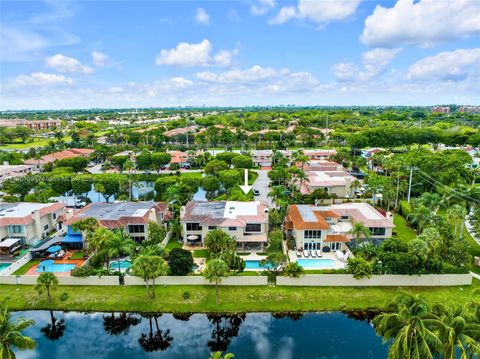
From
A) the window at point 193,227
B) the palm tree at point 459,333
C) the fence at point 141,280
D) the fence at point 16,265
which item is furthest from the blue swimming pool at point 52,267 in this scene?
the palm tree at point 459,333

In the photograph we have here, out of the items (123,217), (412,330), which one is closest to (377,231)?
(412,330)

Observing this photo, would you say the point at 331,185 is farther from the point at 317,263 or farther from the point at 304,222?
the point at 317,263

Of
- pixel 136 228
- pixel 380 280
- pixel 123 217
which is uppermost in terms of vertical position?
pixel 123 217


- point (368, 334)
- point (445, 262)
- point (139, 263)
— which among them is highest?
point (139, 263)

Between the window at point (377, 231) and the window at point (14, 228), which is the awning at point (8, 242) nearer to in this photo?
the window at point (14, 228)

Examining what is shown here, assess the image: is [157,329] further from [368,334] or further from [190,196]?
[190,196]

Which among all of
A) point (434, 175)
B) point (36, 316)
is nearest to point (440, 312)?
point (36, 316)
